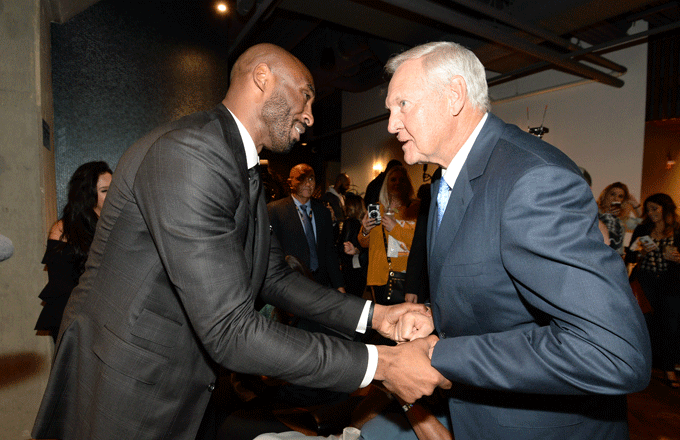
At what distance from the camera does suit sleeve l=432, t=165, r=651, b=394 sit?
90 centimetres

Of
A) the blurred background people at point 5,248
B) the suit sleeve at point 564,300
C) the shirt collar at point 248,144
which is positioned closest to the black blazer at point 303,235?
the shirt collar at point 248,144

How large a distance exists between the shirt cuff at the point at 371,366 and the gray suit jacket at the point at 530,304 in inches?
9.2

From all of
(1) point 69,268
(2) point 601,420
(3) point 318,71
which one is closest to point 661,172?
(3) point 318,71

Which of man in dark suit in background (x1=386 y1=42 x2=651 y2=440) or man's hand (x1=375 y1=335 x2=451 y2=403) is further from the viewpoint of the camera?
man's hand (x1=375 y1=335 x2=451 y2=403)

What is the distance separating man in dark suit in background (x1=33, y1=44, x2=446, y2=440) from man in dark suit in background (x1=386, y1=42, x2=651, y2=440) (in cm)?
22

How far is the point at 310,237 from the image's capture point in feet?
15.0

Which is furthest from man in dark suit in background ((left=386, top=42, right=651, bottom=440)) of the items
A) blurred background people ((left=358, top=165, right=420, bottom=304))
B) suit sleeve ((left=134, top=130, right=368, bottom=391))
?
blurred background people ((left=358, top=165, right=420, bottom=304))

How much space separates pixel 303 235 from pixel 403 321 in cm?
261

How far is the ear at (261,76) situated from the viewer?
1.57m

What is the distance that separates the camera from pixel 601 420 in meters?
1.15

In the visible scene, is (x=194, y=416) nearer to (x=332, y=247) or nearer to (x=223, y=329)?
(x=223, y=329)

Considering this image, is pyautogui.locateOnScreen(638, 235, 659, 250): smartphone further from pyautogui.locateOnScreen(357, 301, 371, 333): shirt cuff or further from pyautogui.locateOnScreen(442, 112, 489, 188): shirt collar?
pyautogui.locateOnScreen(442, 112, 489, 188): shirt collar

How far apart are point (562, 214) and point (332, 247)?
3.81 m

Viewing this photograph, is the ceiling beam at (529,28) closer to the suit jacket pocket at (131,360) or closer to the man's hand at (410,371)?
the man's hand at (410,371)
